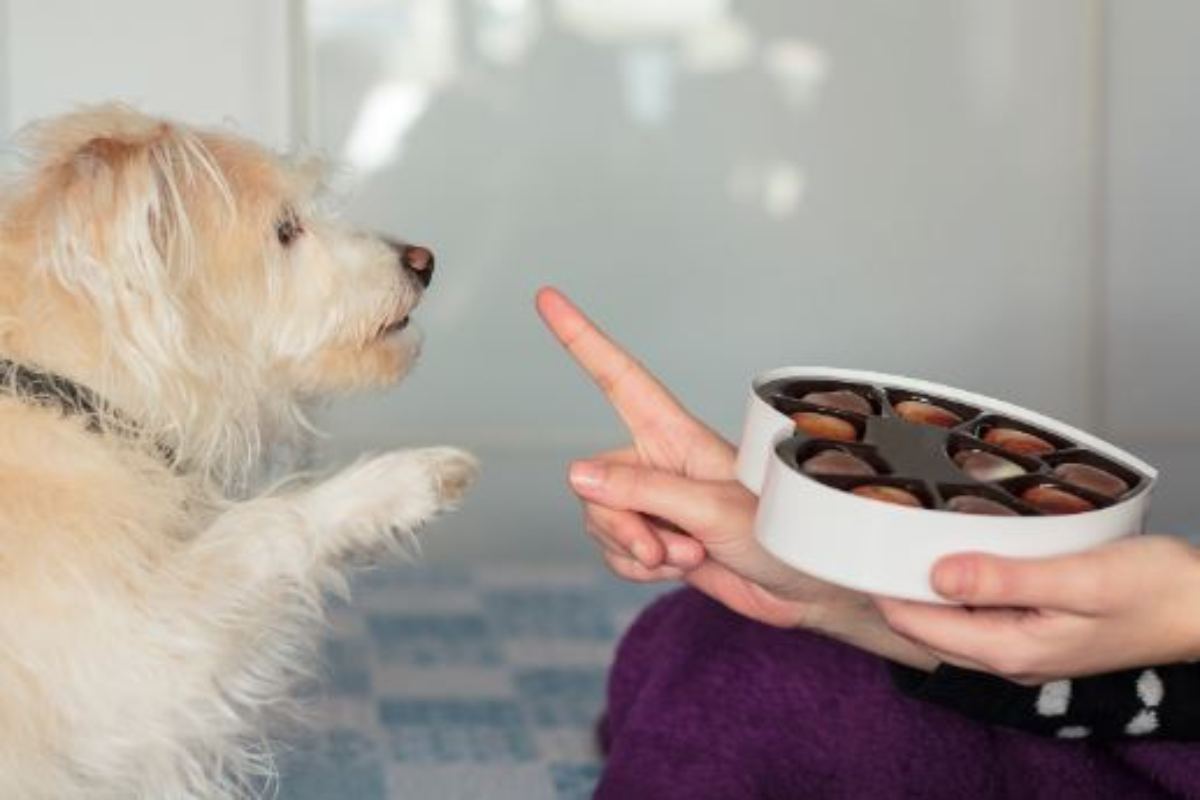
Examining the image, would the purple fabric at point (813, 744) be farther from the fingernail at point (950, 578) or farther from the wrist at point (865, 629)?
the fingernail at point (950, 578)

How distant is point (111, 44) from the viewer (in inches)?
117

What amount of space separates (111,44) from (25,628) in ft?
5.94

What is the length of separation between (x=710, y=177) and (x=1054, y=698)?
1735 mm

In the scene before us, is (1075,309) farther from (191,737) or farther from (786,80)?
(191,737)

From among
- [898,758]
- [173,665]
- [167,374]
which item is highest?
[167,374]

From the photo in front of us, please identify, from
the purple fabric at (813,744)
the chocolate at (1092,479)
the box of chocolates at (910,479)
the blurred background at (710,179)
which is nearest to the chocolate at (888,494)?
the box of chocolates at (910,479)

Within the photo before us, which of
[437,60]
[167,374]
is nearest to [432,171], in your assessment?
[437,60]

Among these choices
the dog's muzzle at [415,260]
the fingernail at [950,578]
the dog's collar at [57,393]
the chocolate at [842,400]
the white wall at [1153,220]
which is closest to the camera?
the fingernail at [950,578]

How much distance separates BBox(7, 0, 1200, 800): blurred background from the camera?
119 inches

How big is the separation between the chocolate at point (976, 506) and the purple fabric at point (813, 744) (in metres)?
0.47

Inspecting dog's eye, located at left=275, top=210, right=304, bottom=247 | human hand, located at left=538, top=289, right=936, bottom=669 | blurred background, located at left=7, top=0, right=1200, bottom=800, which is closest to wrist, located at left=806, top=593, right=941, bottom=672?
human hand, located at left=538, top=289, right=936, bottom=669

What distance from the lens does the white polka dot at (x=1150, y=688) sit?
1420 millimetres

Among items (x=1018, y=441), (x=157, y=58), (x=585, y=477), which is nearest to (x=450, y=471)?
(x=585, y=477)

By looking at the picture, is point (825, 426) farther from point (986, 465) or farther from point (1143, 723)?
point (1143, 723)
